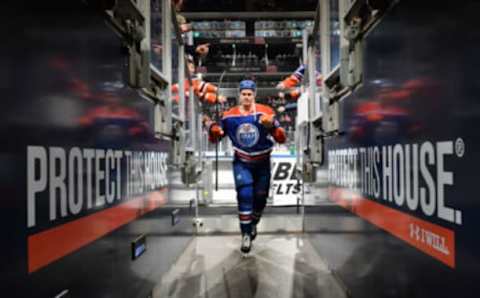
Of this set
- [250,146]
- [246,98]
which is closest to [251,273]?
[250,146]

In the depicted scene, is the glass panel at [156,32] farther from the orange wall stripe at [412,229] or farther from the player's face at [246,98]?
the orange wall stripe at [412,229]

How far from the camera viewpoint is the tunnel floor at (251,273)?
235 cm

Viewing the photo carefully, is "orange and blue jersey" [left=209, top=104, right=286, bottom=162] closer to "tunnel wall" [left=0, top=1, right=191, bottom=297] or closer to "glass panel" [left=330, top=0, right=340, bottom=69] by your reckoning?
"glass panel" [left=330, top=0, right=340, bottom=69]

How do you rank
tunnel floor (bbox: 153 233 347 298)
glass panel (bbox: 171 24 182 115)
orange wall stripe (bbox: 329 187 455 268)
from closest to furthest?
1. orange wall stripe (bbox: 329 187 455 268)
2. tunnel floor (bbox: 153 233 347 298)
3. glass panel (bbox: 171 24 182 115)

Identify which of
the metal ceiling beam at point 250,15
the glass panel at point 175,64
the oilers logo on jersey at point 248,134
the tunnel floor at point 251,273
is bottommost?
the tunnel floor at point 251,273

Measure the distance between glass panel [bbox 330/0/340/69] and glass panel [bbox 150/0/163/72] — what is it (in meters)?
1.14

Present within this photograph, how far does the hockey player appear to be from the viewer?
335 centimetres

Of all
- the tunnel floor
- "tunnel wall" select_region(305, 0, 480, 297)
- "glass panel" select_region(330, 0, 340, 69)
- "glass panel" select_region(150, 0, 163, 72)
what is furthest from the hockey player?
"tunnel wall" select_region(305, 0, 480, 297)

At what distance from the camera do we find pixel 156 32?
2631mm

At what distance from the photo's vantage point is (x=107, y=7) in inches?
60.1

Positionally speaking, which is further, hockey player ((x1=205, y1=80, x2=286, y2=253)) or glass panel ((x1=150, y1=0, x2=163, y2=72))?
hockey player ((x1=205, y1=80, x2=286, y2=253))

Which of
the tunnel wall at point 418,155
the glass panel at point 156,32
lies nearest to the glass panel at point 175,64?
the glass panel at point 156,32

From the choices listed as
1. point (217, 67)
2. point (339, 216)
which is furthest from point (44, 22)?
point (217, 67)

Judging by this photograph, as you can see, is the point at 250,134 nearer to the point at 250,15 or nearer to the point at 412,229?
the point at 412,229
